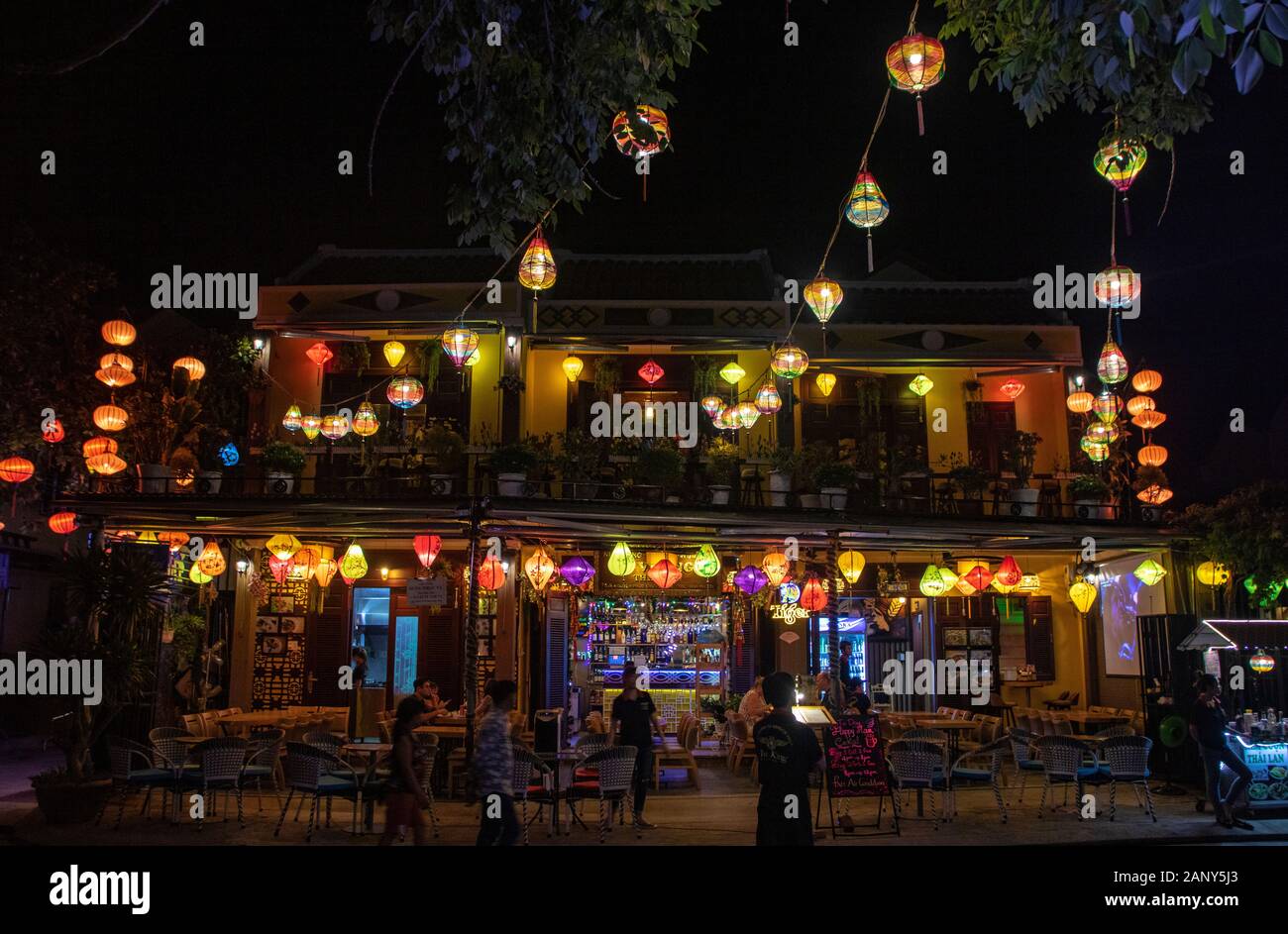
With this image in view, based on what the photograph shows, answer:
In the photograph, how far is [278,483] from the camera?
566 inches

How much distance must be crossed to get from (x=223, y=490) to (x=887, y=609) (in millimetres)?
11110

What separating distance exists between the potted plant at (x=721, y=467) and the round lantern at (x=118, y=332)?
8.41 meters

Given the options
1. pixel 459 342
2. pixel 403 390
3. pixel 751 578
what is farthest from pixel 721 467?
pixel 459 342

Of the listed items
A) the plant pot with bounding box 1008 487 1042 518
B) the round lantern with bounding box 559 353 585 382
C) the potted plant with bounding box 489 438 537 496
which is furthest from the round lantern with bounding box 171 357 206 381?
the plant pot with bounding box 1008 487 1042 518

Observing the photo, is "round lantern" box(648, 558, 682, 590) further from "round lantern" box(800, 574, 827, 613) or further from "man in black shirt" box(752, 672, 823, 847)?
"man in black shirt" box(752, 672, 823, 847)

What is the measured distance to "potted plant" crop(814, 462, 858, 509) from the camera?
14.3 metres

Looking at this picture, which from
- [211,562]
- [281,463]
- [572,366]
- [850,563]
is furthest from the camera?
[572,366]

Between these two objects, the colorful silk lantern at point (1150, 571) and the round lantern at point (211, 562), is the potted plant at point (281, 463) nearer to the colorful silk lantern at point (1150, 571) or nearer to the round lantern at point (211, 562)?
the round lantern at point (211, 562)

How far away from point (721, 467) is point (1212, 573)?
284 inches

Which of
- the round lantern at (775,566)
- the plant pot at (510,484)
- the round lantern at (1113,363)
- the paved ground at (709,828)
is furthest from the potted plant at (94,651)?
the round lantern at (1113,363)

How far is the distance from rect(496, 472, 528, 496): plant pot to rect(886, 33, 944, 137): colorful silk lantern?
7.39 m

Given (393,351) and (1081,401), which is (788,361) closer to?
(1081,401)

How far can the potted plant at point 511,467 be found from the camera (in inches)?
517
